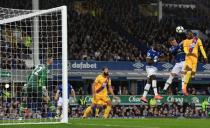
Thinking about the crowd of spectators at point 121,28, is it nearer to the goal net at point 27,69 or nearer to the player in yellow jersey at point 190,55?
the goal net at point 27,69

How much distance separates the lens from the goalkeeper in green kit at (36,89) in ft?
65.7

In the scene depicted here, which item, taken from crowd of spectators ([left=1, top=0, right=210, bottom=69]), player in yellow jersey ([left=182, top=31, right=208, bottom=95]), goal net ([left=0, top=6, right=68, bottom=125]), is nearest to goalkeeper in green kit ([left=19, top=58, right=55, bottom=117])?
goal net ([left=0, top=6, right=68, bottom=125])

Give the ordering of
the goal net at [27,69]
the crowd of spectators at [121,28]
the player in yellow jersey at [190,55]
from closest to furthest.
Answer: the goal net at [27,69], the player in yellow jersey at [190,55], the crowd of spectators at [121,28]

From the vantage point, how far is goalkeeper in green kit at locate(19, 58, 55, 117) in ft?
65.7

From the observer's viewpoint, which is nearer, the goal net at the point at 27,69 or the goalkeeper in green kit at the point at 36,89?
the goal net at the point at 27,69

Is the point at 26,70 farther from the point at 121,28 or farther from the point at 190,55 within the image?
the point at 121,28

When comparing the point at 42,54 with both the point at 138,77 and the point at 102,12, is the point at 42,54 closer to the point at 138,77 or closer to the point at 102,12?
the point at 138,77

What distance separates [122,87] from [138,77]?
145 centimetres

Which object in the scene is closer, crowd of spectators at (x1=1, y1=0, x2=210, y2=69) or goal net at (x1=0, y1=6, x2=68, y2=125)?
goal net at (x1=0, y1=6, x2=68, y2=125)

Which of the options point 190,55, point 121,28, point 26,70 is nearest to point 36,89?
point 26,70

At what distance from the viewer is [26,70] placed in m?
22.9

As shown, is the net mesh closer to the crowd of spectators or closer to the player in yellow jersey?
the player in yellow jersey

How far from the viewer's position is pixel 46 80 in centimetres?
2094

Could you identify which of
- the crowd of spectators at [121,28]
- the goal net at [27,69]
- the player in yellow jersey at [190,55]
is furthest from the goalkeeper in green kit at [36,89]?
the crowd of spectators at [121,28]
